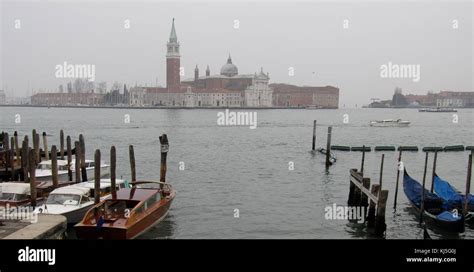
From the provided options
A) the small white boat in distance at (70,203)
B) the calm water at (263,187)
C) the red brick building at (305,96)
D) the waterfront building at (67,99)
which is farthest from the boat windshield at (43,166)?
the waterfront building at (67,99)

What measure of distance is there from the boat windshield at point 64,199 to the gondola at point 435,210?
8340mm

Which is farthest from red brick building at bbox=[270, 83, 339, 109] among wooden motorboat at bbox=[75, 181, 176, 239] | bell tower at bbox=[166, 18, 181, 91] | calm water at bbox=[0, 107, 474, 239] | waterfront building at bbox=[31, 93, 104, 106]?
wooden motorboat at bbox=[75, 181, 176, 239]

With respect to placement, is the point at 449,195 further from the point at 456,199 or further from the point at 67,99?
the point at 67,99

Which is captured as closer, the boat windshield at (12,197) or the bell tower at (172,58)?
the boat windshield at (12,197)

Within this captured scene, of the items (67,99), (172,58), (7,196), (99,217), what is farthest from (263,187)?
(67,99)

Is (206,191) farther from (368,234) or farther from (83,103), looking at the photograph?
(83,103)

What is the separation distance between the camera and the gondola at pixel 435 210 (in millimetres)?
11711

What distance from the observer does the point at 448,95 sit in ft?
520

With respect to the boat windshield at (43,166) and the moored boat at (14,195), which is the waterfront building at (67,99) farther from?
the moored boat at (14,195)

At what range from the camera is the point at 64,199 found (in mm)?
11797

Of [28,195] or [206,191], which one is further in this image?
[206,191]

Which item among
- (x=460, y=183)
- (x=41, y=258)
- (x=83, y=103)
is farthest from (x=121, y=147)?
(x=83, y=103)

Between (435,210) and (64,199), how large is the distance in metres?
8.92

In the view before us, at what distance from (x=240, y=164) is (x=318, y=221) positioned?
1248 cm
